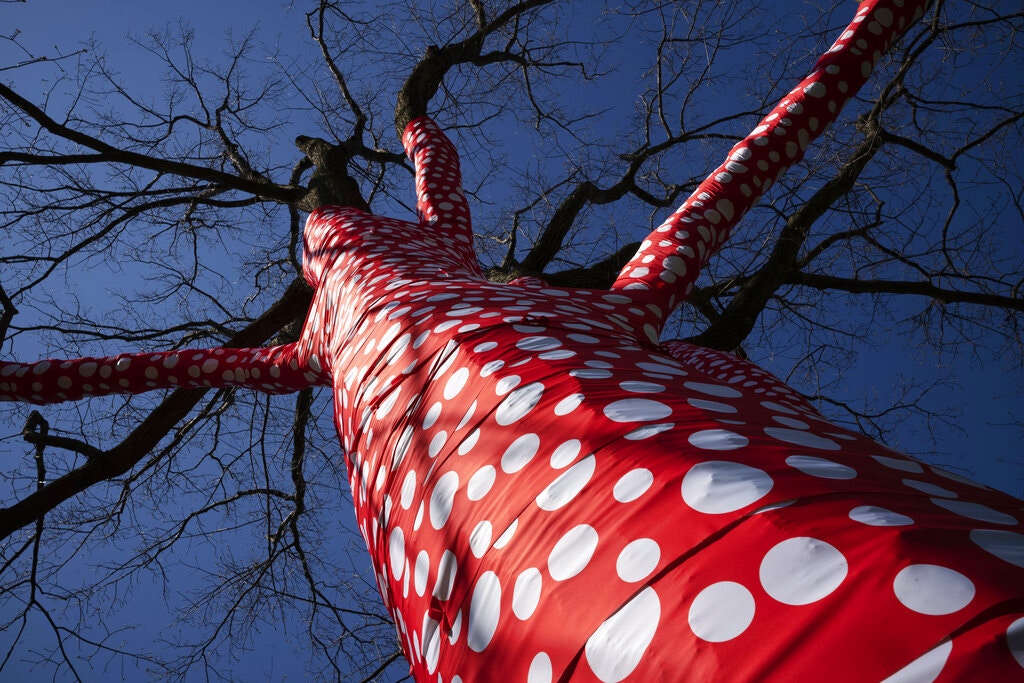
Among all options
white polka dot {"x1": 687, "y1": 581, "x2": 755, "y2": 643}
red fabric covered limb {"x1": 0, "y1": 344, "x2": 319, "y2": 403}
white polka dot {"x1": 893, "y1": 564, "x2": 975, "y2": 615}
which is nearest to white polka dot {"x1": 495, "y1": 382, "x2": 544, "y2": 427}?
white polka dot {"x1": 687, "y1": 581, "x2": 755, "y2": 643}

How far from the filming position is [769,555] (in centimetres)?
55

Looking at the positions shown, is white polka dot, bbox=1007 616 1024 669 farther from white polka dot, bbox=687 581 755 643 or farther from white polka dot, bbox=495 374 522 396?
white polka dot, bbox=495 374 522 396

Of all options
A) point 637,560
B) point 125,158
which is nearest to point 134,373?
point 125,158

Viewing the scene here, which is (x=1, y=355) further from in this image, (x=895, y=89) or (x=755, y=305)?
(x=895, y=89)

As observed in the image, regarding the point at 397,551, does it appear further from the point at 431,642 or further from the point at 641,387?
the point at 641,387

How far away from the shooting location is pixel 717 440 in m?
0.70

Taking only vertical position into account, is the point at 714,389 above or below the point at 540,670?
above

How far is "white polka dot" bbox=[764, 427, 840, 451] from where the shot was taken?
72 cm

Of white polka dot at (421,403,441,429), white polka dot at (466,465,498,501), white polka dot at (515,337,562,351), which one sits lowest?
white polka dot at (466,465,498,501)

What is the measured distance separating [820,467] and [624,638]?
0.22 m

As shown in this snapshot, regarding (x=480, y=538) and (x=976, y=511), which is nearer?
(x=976, y=511)

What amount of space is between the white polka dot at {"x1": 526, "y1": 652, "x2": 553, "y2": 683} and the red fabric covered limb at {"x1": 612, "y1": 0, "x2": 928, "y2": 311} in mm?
1060

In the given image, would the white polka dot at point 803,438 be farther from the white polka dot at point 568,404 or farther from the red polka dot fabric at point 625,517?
the white polka dot at point 568,404

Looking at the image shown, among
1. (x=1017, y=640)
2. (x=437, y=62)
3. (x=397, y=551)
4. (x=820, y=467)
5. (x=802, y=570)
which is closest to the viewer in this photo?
(x=1017, y=640)
